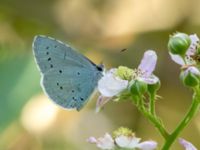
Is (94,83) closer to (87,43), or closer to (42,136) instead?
(42,136)

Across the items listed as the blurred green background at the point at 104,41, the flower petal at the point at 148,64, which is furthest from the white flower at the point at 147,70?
the blurred green background at the point at 104,41

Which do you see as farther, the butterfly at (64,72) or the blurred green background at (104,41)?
the blurred green background at (104,41)

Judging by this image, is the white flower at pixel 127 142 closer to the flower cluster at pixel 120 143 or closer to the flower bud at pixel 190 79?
the flower cluster at pixel 120 143

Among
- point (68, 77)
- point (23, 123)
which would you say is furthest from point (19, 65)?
point (68, 77)

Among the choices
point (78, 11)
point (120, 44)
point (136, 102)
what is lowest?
point (136, 102)

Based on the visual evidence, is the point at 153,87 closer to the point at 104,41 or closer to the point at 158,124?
the point at 158,124

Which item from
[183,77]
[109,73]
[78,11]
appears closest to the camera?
[183,77]

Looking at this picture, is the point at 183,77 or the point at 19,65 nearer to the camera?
the point at 183,77

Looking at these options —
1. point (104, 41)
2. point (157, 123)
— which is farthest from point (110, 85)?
point (104, 41)
